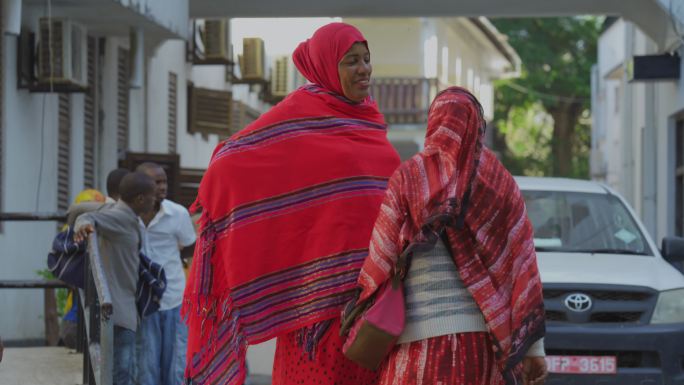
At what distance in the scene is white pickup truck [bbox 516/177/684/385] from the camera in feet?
30.6

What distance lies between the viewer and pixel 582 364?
934cm

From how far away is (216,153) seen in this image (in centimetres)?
613

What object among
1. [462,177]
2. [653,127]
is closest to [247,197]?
[462,177]

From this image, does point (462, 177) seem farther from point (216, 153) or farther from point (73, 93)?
point (73, 93)

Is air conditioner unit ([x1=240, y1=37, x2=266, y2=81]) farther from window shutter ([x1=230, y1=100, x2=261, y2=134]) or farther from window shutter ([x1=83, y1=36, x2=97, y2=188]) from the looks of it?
window shutter ([x1=83, y1=36, x2=97, y2=188])

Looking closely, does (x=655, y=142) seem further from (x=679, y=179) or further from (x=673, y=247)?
(x=673, y=247)

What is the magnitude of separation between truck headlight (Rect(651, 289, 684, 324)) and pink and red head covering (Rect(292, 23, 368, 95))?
13.6ft

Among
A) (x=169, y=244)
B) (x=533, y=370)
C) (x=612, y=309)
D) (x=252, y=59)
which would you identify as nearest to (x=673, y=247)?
(x=612, y=309)

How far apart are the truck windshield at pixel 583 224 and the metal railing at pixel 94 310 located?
3150mm

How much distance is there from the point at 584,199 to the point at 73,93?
7189 mm

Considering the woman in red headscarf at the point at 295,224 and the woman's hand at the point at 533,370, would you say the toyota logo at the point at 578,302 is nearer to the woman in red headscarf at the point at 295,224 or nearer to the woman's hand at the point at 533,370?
the woman in red headscarf at the point at 295,224

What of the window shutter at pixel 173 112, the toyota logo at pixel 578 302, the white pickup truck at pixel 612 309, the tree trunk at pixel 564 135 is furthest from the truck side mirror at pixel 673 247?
the tree trunk at pixel 564 135

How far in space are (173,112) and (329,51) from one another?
1668 centimetres

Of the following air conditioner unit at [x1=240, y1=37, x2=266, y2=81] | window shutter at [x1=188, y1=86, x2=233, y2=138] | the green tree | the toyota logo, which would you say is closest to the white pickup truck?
the toyota logo
